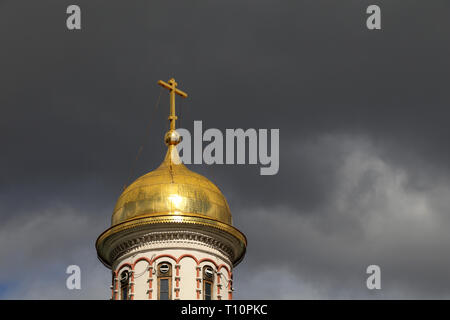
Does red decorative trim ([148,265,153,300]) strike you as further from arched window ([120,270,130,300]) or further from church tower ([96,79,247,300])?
arched window ([120,270,130,300])

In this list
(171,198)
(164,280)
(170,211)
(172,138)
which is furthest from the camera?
(172,138)

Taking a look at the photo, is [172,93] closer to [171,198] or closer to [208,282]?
[171,198]

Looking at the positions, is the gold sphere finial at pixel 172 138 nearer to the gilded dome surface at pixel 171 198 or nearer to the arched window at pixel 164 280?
the gilded dome surface at pixel 171 198

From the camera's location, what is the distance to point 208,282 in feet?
170

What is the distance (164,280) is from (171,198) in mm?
3568

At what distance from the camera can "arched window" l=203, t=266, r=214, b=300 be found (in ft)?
169

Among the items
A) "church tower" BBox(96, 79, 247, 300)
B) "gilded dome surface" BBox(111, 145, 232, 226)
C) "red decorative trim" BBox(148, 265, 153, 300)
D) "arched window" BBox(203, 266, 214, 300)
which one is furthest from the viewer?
"gilded dome surface" BBox(111, 145, 232, 226)

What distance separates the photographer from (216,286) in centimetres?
5197

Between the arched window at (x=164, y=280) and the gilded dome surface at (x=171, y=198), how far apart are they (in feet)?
7.10

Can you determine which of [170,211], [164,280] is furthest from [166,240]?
[164,280]

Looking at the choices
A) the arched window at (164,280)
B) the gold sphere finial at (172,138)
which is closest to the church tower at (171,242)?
the arched window at (164,280)

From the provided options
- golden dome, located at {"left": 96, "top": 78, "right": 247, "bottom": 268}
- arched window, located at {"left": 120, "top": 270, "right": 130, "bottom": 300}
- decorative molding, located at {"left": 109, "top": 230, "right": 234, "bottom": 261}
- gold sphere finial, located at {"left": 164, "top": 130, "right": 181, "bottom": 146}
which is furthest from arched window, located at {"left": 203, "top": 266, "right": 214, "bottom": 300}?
gold sphere finial, located at {"left": 164, "top": 130, "right": 181, "bottom": 146}

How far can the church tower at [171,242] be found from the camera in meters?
51.4
